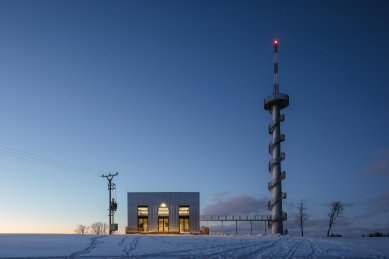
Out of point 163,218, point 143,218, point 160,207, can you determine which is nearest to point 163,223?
point 163,218

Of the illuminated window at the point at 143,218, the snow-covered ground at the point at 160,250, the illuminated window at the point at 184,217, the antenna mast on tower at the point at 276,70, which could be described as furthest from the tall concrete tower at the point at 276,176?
the snow-covered ground at the point at 160,250

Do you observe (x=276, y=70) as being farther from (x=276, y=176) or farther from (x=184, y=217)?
(x=184, y=217)

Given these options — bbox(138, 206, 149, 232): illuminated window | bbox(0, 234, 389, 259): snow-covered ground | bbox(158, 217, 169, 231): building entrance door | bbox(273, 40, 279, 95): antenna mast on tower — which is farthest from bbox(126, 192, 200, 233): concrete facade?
bbox(0, 234, 389, 259): snow-covered ground

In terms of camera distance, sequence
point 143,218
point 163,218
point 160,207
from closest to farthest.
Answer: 1. point 163,218
2. point 160,207
3. point 143,218

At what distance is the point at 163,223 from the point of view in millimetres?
50406

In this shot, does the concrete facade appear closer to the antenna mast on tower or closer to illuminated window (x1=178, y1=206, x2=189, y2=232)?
illuminated window (x1=178, y1=206, x2=189, y2=232)

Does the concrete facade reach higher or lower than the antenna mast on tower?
lower

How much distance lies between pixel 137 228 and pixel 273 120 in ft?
79.0

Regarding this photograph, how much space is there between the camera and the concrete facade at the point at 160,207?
164 ft

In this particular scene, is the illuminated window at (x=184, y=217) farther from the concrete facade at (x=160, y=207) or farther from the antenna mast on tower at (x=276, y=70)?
the antenna mast on tower at (x=276, y=70)

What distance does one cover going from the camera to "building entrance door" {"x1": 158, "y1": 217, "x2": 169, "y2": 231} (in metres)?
50.1

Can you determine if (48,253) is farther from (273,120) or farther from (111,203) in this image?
(273,120)

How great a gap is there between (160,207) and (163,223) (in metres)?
2.11

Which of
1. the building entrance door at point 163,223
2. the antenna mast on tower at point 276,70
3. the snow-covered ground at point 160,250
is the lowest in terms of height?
the building entrance door at point 163,223
